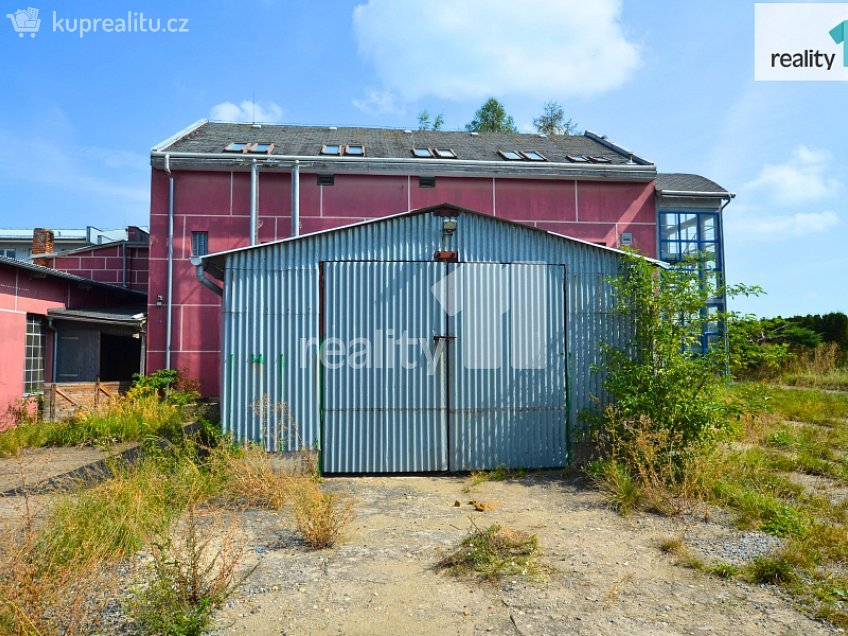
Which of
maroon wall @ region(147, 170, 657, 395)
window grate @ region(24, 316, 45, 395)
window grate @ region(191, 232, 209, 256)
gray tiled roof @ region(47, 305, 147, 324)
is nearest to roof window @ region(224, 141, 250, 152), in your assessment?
maroon wall @ region(147, 170, 657, 395)

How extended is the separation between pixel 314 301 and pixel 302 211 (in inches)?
287

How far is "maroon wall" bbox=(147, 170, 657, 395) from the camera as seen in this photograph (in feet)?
44.9

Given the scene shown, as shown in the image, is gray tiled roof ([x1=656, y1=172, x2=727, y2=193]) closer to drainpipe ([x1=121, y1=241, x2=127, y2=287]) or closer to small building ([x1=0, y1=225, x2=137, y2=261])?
drainpipe ([x1=121, y1=241, x2=127, y2=287])

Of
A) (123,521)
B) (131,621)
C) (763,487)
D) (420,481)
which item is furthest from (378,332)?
(763,487)

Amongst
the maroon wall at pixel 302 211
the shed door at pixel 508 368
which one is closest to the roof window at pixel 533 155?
the maroon wall at pixel 302 211

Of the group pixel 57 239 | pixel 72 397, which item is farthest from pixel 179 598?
pixel 57 239

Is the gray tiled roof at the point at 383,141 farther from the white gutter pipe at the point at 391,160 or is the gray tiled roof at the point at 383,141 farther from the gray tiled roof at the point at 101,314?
the gray tiled roof at the point at 101,314

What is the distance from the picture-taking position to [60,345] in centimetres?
1283

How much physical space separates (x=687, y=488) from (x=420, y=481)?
11.0 ft

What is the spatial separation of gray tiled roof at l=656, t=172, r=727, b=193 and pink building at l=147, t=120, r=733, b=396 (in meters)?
0.15

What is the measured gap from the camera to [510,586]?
4035mm

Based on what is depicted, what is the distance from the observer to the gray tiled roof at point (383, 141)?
14945mm

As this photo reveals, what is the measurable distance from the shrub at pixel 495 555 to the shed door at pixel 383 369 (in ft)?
8.59

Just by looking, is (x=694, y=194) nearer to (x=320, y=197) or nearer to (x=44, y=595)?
(x=320, y=197)
